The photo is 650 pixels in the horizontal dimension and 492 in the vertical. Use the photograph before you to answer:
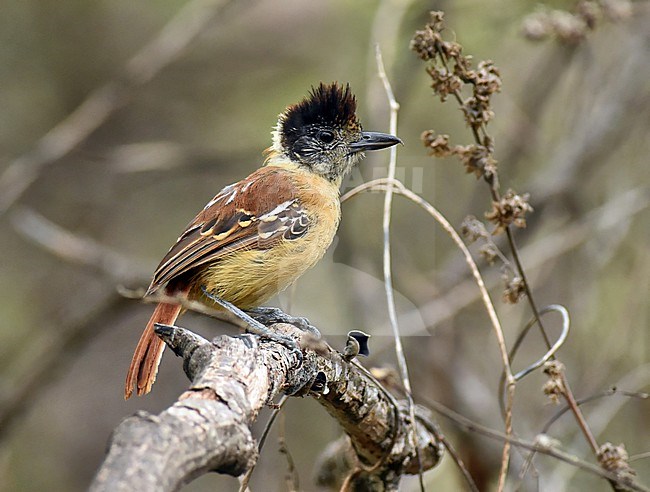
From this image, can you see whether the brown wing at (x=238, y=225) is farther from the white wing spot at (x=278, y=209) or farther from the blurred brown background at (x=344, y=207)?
the blurred brown background at (x=344, y=207)

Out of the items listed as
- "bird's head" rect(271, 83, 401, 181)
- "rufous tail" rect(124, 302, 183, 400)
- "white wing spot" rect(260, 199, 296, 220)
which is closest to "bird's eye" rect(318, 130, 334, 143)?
"bird's head" rect(271, 83, 401, 181)

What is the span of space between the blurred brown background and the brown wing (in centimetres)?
68

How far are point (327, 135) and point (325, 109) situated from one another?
13cm

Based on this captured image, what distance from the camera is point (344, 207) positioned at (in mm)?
5301

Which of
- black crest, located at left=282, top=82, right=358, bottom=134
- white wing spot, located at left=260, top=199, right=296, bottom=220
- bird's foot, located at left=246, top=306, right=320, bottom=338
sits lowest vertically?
bird's foot, located at left=246, top=306, right=320, bottom=338

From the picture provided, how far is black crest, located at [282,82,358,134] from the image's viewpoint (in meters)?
3.88

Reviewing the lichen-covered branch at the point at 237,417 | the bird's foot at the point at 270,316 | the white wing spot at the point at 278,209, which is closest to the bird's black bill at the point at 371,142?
the white wing spot at the point at 278,209

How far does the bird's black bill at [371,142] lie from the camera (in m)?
3.79

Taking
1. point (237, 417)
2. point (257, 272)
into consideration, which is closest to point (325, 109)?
point (257, 272)

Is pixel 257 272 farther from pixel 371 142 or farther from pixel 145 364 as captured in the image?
pixel 371 142

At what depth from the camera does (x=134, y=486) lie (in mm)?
1254

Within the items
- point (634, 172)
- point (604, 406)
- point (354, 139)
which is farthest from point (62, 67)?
point (604, 406)

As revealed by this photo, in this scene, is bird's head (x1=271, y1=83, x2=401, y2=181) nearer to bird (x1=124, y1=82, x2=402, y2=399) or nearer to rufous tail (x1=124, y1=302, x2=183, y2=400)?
bird (x1=124, y1=82, x2=402, y2=399)

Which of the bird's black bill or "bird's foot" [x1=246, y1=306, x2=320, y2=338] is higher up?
the bird's black bill
